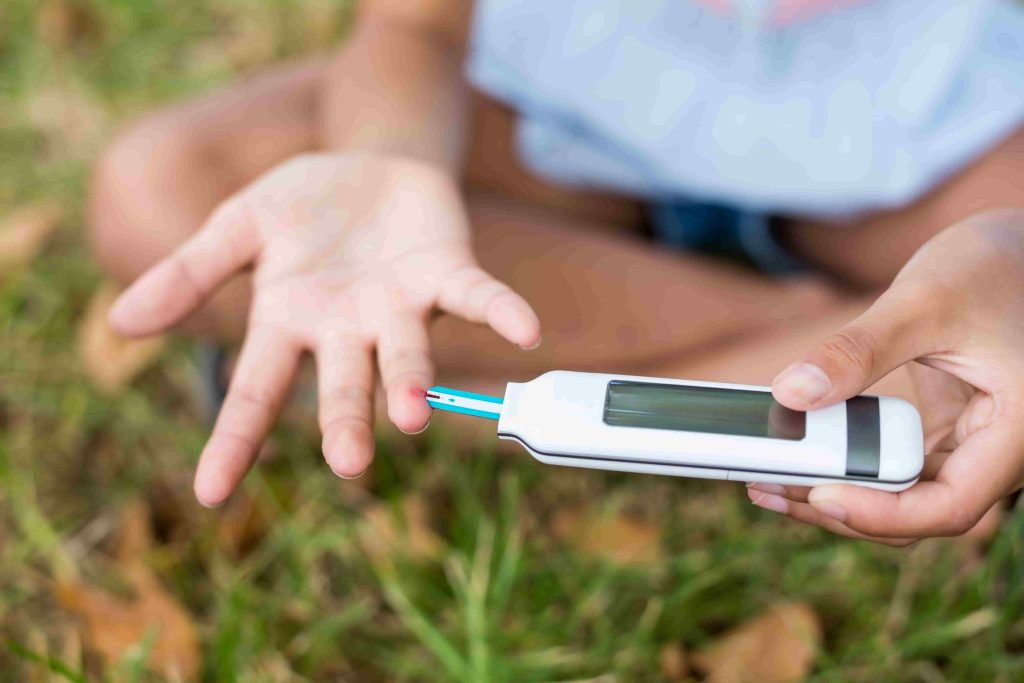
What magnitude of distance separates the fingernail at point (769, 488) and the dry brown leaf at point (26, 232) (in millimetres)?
1148

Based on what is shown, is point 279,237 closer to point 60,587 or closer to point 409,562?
point 409,562

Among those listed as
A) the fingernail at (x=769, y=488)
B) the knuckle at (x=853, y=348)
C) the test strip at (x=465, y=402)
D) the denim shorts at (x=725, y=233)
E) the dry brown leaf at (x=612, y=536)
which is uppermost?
the knuckle at (x=853, y=348)

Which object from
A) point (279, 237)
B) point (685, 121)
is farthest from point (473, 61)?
point (279, 237)

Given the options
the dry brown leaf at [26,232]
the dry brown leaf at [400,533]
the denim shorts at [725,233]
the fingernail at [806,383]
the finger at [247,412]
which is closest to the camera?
the fingernail at [806,383]

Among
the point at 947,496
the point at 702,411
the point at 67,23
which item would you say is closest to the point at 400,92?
the point at 702,411

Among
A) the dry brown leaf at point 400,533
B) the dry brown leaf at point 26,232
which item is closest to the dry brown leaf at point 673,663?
the dry brown leaf at point 400,533

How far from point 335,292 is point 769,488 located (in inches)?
15.0

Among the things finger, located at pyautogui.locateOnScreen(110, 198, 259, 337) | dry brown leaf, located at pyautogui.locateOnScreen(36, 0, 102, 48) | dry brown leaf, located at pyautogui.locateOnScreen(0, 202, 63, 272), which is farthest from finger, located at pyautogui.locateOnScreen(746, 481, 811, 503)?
dry brown leaf, located at pyautogui.locateOnScreen(36, 0, 102, 48)

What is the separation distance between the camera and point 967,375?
0.68 meters

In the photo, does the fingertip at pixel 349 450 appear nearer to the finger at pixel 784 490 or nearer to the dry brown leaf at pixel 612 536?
the finger at pixel 784 490

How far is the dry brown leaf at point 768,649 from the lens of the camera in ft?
3.15

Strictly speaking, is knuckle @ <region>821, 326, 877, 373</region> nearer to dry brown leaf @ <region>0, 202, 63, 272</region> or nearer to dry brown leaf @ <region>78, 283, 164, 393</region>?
Answer: dry brown leaf @ <region>78, 283, 164, 393</region>

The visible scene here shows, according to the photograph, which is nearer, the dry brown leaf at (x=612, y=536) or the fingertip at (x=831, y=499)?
the fingertip at (x=831, y=499)

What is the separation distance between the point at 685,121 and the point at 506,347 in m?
0.32
